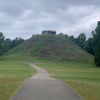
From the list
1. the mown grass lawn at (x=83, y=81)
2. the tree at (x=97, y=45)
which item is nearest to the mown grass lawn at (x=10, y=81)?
the mown grass lawn at (x=83, y=81)

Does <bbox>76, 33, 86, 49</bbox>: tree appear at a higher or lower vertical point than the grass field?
higher

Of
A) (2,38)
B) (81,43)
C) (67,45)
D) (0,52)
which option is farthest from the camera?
(81,43)

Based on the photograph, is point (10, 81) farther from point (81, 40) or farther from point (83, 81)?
point (81, 40)

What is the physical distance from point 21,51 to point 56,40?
20.2 meters

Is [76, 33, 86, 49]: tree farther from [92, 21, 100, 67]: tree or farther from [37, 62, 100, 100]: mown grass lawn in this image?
[37, 62, 100, 100]: mown grass lawn

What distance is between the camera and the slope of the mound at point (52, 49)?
98.9 metres

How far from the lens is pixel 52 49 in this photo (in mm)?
107625

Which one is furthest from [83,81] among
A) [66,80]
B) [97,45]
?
[97,45]

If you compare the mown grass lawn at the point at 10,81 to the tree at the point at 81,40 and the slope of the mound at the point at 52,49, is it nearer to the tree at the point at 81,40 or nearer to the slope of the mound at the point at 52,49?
the slope of the mound at the point at 52,49

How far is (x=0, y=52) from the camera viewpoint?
85.2 metres

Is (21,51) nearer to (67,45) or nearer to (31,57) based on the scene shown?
(31,57)

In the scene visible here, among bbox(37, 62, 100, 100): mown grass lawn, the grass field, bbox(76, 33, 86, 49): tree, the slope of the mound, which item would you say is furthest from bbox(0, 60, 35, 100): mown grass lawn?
bbox(76, 33, 86, 49): tree

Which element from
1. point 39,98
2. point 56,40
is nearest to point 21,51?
point 56,40

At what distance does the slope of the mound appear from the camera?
324ft
